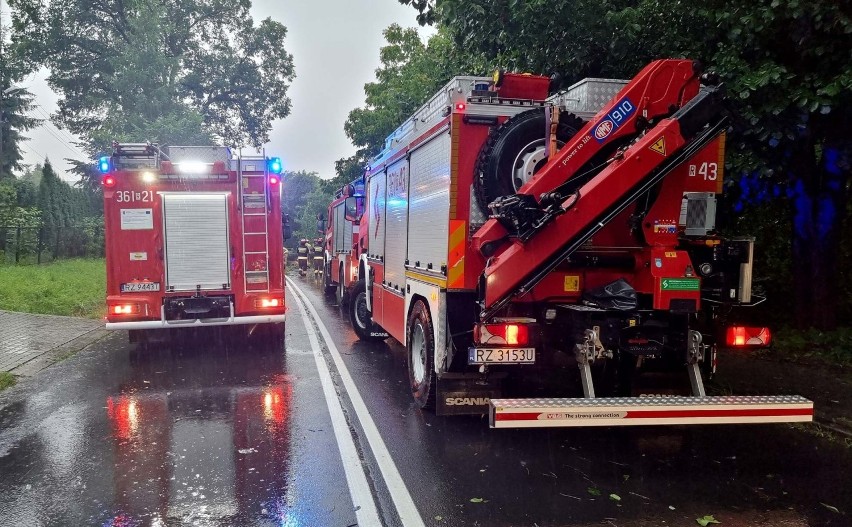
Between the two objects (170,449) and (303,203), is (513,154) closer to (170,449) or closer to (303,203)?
(170,449)

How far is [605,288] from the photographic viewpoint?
5402 millimetres

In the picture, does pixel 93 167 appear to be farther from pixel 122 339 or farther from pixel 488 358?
pixel 488 358

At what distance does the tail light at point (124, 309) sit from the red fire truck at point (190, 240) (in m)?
0.01

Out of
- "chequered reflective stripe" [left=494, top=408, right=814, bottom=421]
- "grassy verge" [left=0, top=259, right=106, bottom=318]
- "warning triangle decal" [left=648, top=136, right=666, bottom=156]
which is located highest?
"warning triangle decal" [left=648, top=136, right=666, bottom=156]

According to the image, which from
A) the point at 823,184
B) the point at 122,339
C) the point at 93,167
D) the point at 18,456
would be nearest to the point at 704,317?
the point at 823,184

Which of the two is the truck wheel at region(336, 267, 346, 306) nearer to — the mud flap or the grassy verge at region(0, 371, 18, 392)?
the grassy verge at region(0, 371, 18, 392)

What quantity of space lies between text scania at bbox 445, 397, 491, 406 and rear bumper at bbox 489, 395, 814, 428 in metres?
1.15

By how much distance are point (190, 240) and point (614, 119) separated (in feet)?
22.2

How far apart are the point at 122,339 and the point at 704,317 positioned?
984 centimetres

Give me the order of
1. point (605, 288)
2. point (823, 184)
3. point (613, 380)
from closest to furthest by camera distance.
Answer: point (605, 288) → point (613, 380) → point (823, 184)

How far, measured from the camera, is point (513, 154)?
5.64 metres

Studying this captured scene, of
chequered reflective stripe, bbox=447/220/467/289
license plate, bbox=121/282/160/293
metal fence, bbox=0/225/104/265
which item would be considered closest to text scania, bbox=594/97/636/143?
chequered reflective stripe, bbox=447/220/467/289

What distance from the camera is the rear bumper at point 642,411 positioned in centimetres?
443

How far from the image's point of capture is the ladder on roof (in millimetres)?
9578
